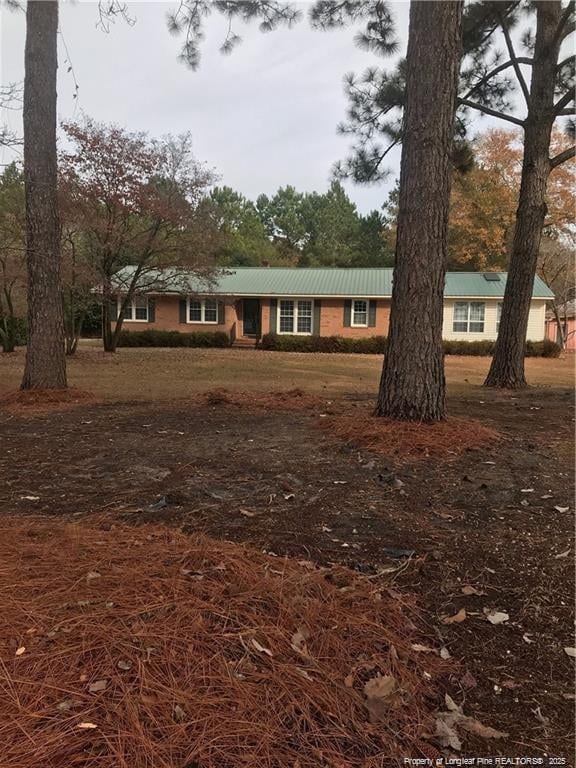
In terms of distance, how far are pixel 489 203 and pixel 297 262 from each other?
2036 centimetres

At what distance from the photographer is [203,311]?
88.0ft

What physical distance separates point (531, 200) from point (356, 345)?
13668 millimetres

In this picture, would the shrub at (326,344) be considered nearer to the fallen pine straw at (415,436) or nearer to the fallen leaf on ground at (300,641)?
the fallen pine straw at (415,436)

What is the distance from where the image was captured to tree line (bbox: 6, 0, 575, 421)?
5070mm

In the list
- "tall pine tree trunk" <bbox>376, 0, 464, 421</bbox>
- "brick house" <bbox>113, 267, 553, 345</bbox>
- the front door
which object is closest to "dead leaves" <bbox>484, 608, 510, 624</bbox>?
"tall pine tree trunk" <bbox>376, 0, 464, 421</bbox>

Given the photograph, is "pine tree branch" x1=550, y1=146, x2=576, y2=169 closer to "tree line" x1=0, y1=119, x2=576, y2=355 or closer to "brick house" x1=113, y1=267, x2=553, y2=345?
"tree line" x1=0, y1=119, x2=576, y2=355

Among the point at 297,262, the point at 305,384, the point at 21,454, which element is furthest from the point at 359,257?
the point at 21,454

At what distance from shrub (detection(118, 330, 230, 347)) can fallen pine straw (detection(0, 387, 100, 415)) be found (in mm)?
16915

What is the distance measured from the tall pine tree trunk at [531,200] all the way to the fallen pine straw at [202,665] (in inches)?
366

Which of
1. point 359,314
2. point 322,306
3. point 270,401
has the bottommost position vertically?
point 270,401

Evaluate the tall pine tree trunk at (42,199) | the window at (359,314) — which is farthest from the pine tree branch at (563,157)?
the window at (359,314)

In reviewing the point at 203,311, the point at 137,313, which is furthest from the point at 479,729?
the point at 137,313

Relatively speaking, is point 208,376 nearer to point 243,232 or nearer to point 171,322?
point 171,322

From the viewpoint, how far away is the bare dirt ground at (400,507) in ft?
6.22
